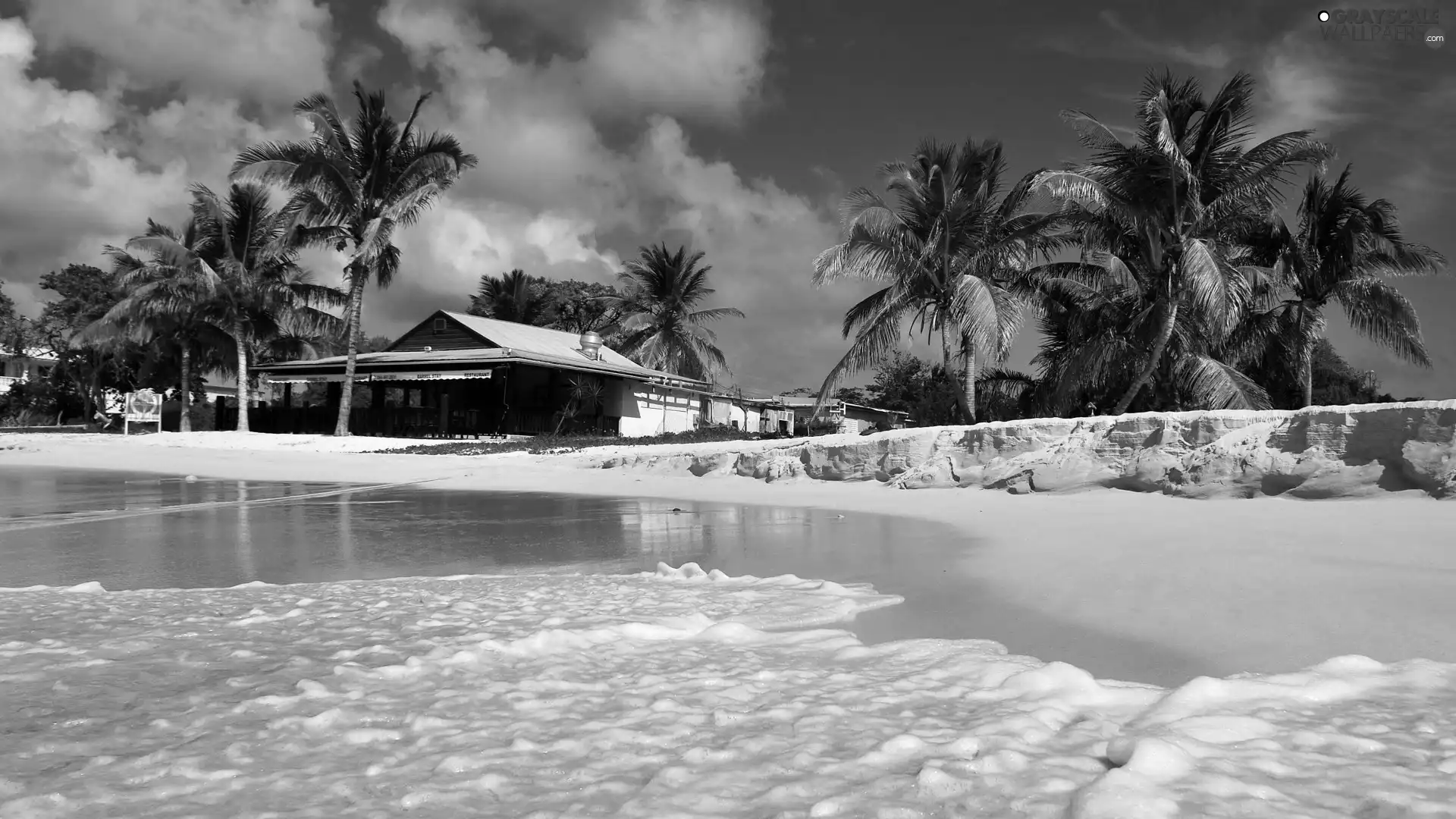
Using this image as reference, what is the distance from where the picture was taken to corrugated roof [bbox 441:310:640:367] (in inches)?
1025

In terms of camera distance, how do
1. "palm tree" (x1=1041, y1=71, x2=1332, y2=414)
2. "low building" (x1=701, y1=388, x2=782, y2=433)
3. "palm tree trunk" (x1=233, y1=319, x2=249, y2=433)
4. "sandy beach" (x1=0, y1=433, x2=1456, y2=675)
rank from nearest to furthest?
1. "sandy beach" (x1=0, y1=433, x2=1456, y2=675)
2. "palm tree" (x1=1041, y1=71, x2=1332, y2=414)
3. "palm tree trunk" (x1=233, y1=319, x2=249, y2=433)
4. "low building" (x1=701, y1=388, x2=782, y2=433)

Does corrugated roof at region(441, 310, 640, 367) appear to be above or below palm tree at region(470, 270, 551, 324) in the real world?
below

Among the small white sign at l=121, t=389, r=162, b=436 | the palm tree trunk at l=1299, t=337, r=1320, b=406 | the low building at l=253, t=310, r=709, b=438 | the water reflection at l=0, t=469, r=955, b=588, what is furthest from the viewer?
the small white sign at l=121, t=389, r=162, b=436

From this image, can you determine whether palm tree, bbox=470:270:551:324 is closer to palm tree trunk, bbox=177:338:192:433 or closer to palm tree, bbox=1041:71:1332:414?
palm tree trunk, bbox=177:338:192:433

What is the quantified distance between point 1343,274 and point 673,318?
74.1 ft

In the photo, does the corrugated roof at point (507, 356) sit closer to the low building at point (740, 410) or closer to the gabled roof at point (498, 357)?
the gabled roof at point (498, 357)

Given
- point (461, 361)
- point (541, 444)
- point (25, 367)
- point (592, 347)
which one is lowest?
point (541, 444)

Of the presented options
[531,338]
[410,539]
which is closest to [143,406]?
[531,338]

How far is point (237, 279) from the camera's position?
2475 centimetres

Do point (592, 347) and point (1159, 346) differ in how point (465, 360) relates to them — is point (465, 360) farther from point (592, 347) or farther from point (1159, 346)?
point (1159, 346)

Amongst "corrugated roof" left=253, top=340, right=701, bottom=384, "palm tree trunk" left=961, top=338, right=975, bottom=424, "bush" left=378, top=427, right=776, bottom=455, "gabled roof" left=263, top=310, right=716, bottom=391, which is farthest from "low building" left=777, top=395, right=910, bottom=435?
"palm tree trunk" left=961, top=338, right=975, bottom=424

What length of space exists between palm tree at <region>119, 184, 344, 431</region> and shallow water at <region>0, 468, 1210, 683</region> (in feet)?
53.2

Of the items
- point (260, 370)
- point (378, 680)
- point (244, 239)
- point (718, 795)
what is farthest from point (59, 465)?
point (718, 795)

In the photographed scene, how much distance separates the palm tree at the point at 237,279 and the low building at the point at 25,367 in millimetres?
19655
